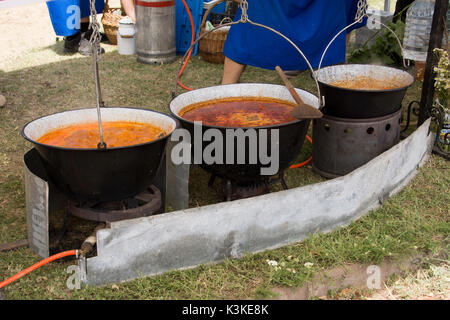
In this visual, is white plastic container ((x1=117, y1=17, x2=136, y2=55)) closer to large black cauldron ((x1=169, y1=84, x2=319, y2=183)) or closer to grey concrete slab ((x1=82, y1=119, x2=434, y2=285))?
large black cauldron ((x1=169, y1=84, x2=319, y2=183))

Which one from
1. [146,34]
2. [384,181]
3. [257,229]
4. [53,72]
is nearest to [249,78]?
[146,34]

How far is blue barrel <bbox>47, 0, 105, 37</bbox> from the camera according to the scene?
256 inches

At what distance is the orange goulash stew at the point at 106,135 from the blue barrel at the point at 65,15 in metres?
4.08

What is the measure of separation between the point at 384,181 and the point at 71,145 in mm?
1907

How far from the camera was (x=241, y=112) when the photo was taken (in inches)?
125

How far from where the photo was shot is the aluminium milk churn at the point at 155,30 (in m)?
6.28

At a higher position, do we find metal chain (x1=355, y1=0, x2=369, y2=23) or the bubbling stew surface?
metal chain (x1=355, y1=0, x2=369, y2=23)

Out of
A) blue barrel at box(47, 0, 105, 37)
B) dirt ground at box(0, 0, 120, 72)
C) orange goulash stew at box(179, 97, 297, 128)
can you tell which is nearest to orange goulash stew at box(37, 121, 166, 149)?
orange goulash stew at box(179, 97, 297, 128)

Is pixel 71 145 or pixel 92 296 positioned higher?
pixel 71 145

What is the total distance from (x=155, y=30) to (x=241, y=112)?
11.7ft

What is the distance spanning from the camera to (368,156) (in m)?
3.69

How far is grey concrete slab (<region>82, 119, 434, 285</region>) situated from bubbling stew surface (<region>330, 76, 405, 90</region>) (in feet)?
2.32
